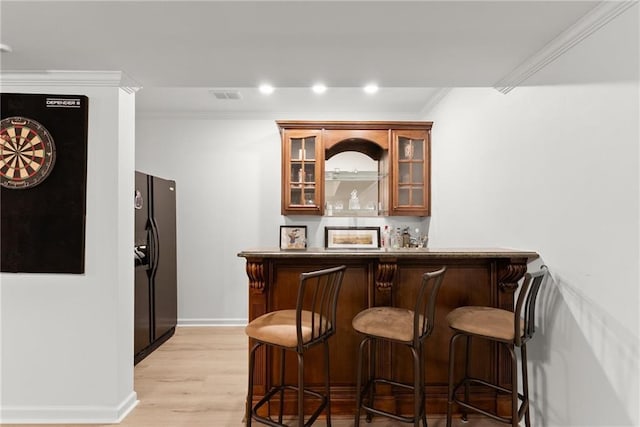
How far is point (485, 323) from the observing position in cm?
204

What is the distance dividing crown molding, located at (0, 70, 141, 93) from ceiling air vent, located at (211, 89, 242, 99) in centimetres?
140

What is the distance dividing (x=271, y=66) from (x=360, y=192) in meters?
2.26

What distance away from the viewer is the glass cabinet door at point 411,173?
4.10 meters

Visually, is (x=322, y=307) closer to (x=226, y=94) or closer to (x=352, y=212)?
(x=352, y=212)

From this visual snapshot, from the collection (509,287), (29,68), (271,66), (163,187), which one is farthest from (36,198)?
(509,287)

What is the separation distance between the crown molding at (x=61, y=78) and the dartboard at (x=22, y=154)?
264 millimetres

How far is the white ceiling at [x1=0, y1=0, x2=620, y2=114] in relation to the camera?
1647mm

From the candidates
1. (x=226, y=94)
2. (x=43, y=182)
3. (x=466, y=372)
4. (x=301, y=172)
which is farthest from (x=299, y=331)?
(x=226, y=94)

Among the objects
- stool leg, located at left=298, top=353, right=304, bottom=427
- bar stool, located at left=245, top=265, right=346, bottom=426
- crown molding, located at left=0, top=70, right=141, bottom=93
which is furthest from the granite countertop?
crown molding, located at left=0, top=70, right=141, bottom=93

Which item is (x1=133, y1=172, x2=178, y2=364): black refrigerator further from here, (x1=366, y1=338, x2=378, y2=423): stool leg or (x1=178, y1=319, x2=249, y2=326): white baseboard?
(x1=366, y1=338, x2=378, y2=423): stool leg

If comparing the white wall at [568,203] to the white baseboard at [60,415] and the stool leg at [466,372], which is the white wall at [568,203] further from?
the white baseboard at [60,415]

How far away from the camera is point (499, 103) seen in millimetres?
2701

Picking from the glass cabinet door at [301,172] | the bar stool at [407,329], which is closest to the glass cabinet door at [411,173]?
the glass cabinet door at [301,172]

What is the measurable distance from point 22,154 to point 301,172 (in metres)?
2.45
